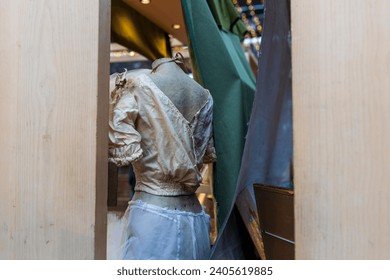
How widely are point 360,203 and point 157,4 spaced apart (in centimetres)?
223

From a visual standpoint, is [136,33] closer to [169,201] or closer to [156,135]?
[156,135]

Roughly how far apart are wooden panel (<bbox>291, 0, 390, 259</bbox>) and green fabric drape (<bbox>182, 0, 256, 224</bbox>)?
1.02 meters

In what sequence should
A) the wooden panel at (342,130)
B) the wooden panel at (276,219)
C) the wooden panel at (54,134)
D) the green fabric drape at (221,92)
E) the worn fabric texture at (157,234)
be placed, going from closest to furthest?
the wooden panel at (342,130) → the wooden panel at (54,134) → the wooden panel at (276,219) → the worn fabric texture at (157,234) → the green fabric drape at (221,92)

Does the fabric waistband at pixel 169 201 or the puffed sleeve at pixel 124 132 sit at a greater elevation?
the puffed sleeve at pixel 124 132

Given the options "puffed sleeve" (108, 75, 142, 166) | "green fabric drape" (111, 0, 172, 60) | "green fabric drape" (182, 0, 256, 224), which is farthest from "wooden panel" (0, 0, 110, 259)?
"green fabric drape" (111, 0, 172, 60)

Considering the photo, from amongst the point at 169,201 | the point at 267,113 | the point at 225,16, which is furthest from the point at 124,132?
the point at 225,16

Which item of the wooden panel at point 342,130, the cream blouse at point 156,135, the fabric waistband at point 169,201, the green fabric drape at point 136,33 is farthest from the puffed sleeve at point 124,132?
the green fabric drape at point 136,33

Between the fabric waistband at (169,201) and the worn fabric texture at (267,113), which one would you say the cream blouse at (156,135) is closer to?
the fabric waistband at (169,201)

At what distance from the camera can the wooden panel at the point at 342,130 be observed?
3.15ft

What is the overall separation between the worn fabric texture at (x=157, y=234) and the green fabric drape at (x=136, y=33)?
5.04 ft

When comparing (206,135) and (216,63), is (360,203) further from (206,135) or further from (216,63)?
(216,63)

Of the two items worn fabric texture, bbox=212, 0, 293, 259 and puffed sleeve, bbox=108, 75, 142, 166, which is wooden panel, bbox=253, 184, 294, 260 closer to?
worn fabric texture, bbox=212, 0, 293, 259

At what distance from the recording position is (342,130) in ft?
3.25

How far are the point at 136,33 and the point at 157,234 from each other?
177 centimetres
